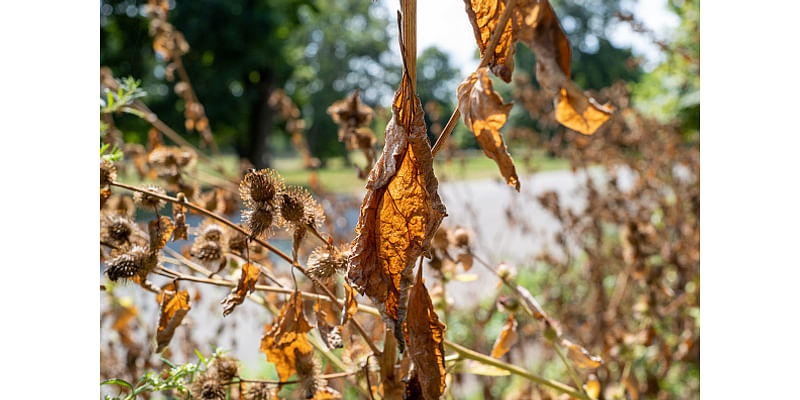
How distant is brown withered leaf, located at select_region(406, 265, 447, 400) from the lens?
303 millimetres

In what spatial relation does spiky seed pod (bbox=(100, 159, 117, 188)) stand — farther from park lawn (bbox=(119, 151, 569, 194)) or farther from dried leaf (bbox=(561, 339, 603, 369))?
dried leaf (bbox=(561, 339, 603, 369))

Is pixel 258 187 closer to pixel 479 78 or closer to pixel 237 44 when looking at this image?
pixel 479 78

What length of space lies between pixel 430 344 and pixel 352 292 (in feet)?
0.21

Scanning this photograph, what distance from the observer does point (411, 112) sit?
27cm

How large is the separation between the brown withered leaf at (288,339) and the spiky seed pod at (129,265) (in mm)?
104

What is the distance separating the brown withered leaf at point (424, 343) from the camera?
1.00 feet

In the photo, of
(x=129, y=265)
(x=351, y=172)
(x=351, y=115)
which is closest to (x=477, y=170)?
(x=351, y=172)

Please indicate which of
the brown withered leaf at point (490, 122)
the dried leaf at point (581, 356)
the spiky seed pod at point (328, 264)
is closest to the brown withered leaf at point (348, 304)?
the spiky seed pod at point (328, 264)

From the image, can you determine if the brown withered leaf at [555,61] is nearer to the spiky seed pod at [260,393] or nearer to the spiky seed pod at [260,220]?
the spiky seed pod at [260,220]

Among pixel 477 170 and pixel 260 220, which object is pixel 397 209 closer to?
pixel 260 220

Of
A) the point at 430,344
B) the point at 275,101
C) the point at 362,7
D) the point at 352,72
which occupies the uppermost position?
the point at 362,7

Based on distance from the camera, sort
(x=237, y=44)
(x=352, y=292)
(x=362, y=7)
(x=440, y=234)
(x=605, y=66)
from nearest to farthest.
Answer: (x=352, y=292), (x=440, y=234), (x=237, y=44), (x=362, y=7), (x=605, y=66)

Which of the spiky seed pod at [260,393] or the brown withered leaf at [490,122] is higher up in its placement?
the brown withered leaf at [490,122]

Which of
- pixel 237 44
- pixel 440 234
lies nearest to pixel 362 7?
pixel 237 44
